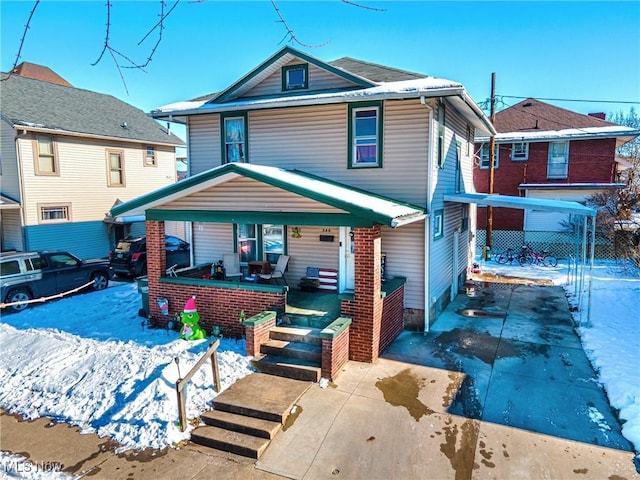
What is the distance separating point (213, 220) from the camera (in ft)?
31.9

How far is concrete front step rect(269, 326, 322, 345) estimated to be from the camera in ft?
27.8

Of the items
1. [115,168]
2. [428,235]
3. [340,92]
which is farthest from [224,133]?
[115,168]

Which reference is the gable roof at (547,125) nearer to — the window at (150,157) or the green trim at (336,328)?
the window at (150,157)

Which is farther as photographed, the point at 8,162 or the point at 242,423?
the point at 8,162

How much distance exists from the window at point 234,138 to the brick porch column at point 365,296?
521 cm

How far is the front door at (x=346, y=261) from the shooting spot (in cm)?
1074

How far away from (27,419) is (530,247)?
72.7 ft

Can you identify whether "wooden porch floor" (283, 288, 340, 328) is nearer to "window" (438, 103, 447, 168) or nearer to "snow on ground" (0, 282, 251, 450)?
"snow on ground" (0, 282, 251, 450)

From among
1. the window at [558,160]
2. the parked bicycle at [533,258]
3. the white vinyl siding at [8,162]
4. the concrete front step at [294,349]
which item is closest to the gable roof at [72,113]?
the white vinyl siding at [8,162]

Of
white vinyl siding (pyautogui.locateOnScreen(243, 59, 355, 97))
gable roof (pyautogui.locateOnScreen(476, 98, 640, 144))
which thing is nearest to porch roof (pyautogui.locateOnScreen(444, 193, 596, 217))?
white vinyl siding (pyautogui.locateOnScreen(243, 59, 355, 97))

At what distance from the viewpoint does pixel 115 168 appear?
70.9ft

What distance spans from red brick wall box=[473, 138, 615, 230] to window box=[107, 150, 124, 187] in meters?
19.2

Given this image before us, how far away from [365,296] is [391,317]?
1551mm

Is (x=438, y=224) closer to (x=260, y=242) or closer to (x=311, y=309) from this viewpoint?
(x=311, y=309)
